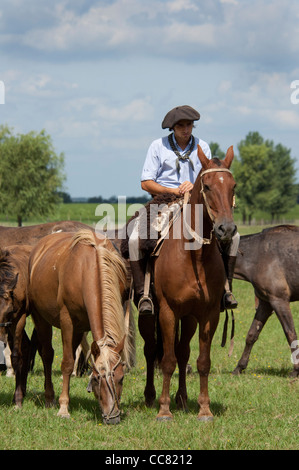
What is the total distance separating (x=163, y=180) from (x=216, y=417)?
9.40 feet

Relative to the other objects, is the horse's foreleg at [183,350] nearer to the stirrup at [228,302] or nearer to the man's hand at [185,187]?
the stirrup at [228,302]

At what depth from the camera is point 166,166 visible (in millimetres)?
7676

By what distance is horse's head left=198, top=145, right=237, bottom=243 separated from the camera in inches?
233

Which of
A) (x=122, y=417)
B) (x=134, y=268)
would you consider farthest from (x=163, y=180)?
(x=122, y=417)

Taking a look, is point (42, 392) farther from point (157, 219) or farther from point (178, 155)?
point (178, 155)

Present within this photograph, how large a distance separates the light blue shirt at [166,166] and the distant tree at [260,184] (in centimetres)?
7352

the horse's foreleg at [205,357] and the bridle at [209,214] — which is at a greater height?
the bridle at [209,214]

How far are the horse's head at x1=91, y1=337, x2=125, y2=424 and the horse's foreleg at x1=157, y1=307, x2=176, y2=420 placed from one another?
673 mm

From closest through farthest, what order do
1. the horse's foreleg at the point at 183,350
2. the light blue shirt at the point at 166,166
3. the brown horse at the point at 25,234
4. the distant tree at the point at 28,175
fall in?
the light blue shirt at the point at 166,166 < the horse's foreleg at the point at 183,350 < the brown horse at the point at 25,234 < the distant tree at the point at 28,175

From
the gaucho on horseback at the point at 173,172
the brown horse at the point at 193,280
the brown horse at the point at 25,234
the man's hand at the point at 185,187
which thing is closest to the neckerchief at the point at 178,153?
the gaucho on horseback at the point at 173,172

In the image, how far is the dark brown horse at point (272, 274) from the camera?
10.8 meters

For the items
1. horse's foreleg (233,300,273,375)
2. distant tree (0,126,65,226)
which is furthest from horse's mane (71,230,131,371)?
distant tree (0,126,65,226)

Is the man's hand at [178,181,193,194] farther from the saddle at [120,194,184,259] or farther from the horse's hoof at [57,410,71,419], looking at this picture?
the horse's hoof at [57,410,71,419]
